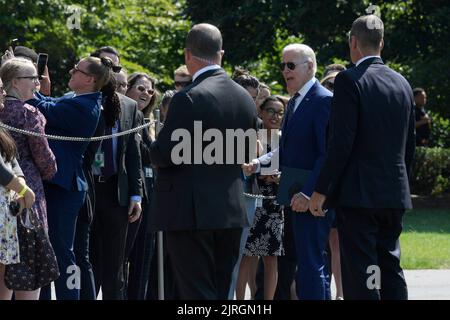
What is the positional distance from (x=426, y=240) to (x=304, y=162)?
741 centimetres

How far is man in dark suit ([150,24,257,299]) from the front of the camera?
272 inches

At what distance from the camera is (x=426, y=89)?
78.7 ft

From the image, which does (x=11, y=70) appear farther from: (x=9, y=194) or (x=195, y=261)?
(x=195, y=261)

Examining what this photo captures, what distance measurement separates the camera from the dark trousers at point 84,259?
8.50 m

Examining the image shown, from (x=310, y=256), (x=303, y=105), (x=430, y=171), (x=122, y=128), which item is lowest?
(x=310, y=256)

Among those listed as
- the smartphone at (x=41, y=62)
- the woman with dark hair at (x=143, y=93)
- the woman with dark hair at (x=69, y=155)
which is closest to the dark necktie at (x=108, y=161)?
the woman with dark hair at (x=69, y=155)

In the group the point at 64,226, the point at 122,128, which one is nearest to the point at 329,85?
the point at 122,128

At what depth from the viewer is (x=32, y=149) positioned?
791 centimetres

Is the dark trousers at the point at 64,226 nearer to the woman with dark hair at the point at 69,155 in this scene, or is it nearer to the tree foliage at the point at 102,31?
the woman with dark hair at the point at 69,155

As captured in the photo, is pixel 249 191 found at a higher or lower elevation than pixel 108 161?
lower

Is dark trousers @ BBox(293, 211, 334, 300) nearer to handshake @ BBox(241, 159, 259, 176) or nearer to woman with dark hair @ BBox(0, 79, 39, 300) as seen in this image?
handshake @ BBox(241, 159, 259, 176)

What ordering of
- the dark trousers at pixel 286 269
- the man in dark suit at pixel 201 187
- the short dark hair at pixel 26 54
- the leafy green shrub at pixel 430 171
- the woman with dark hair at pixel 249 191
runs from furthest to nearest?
the leafy green shrub at pixel 430 171, the woman with dark hair at pixel 249 191, the dark trousers at pixel 286 269, the short dark hair at pixel 26 54, the man in dark suit at pixel 201 187

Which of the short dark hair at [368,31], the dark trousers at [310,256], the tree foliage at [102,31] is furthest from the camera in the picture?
the tree foliage at [102,31]
